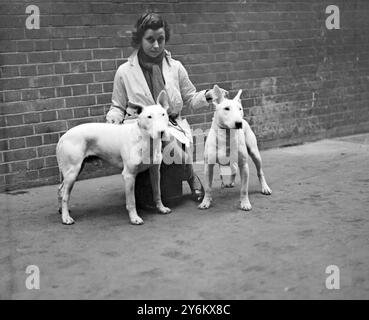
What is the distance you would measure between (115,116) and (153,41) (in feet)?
2.42

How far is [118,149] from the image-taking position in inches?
177

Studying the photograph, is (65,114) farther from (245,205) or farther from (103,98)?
(245,205)

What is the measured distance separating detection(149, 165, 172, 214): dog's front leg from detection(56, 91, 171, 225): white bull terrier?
64 millimetres

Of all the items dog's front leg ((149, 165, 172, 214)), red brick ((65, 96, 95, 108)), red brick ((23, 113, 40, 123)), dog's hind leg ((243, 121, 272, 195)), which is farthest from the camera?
red brick ((65, 96, 95, 108))

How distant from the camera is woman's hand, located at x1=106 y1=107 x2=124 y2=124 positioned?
190 inches

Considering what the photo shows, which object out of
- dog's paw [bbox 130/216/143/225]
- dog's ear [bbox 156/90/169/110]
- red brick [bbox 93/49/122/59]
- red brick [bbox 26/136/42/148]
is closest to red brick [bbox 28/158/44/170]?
red brick [bbox 26/136/42/148]

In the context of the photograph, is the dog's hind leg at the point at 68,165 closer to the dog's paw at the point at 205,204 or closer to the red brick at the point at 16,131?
the dog's paw at the point at 205,204

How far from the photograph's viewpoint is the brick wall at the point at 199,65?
225 inches

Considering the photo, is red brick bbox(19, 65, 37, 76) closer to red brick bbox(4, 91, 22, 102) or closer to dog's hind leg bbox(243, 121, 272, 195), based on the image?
red brick bbox(4, 91, 22, 102)

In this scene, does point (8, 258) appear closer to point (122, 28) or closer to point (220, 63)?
point (122, 28)

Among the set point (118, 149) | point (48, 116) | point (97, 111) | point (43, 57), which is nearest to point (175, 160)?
point (118, 149)

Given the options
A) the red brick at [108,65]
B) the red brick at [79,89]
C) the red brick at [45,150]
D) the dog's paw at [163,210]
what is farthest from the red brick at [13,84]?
the dog's paw at [163,210]

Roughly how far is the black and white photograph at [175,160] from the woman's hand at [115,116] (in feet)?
0.04
